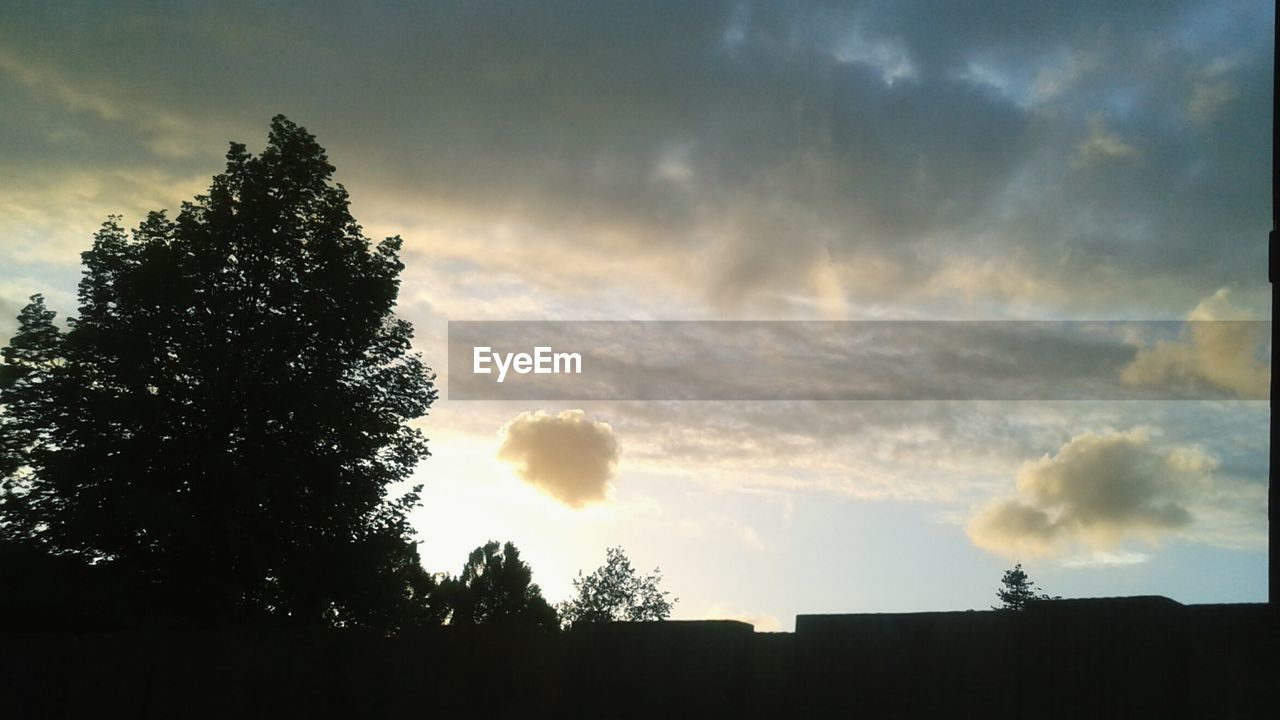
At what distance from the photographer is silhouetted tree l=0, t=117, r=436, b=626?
71.6 ft

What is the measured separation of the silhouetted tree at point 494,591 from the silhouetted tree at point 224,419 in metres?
63.1

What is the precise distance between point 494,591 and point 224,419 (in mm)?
68210

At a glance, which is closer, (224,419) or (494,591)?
(224,419)

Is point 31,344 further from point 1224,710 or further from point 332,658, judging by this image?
point 1224,710

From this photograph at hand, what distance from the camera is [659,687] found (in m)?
8.40

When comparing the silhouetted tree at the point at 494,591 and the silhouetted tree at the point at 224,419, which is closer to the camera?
the silhouetted tree at the point at 224,419

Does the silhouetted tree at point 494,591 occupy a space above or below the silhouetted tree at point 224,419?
below

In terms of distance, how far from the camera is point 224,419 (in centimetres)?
2264

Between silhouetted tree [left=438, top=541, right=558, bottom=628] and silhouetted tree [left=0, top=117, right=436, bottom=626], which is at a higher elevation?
silhouetted tree [left=0, top=117, right=436, bottom=626]

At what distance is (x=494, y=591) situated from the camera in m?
88.0

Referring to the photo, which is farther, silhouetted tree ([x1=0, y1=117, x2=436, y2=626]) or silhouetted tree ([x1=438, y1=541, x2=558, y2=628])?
silhouetted tree ([x1=438, y1=541, x2=558, y2=628])

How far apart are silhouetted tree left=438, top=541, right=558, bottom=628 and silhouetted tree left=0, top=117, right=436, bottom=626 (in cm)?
6313

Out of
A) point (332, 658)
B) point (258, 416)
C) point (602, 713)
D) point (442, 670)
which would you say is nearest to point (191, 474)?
point (258, 416)

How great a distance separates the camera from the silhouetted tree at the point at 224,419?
2181 centimetres
